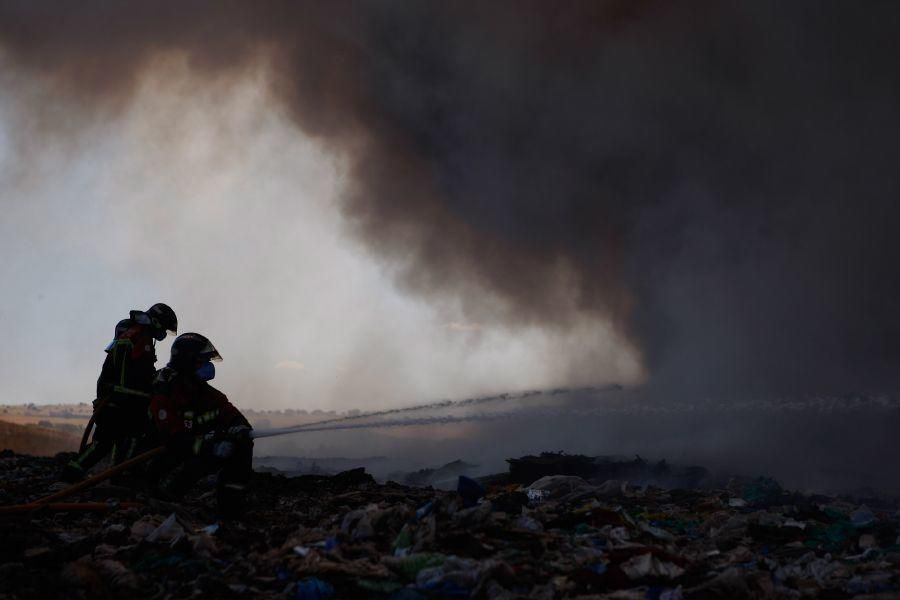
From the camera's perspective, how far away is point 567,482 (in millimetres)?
13570

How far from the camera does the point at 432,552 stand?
7047 mm

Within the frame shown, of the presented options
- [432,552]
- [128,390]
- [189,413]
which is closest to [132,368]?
[128,390]

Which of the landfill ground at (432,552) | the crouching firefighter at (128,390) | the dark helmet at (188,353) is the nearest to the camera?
the landfill ground at (432,552)

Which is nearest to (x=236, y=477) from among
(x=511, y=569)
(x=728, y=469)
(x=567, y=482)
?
(x=511, y=569)

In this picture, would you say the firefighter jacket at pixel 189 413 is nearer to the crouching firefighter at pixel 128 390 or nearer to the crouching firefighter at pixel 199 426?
the crouching firefighter at pixel 199 426

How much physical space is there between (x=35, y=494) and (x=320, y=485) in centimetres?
433

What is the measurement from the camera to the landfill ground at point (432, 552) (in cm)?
654

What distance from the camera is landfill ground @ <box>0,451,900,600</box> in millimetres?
6543

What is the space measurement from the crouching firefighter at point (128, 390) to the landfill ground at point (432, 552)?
121 centimetres

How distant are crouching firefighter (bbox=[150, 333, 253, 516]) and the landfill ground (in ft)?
1.54

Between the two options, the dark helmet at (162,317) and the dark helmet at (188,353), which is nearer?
the dark helmet at (188,353)

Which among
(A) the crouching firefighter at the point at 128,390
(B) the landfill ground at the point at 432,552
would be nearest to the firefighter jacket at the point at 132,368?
(A) the crouching firefighter at the point at 128,390

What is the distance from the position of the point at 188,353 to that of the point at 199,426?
0.93 m

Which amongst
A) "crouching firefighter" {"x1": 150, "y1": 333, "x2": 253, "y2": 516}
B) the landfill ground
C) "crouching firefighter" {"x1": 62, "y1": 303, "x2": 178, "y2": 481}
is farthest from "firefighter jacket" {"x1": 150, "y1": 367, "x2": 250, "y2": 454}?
"crouching firefighter" {"x1": 62, "y1": 303, "x2": 178, "y2": 481}
